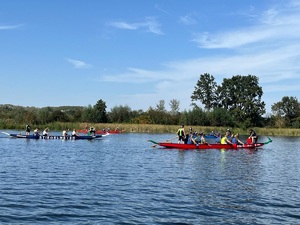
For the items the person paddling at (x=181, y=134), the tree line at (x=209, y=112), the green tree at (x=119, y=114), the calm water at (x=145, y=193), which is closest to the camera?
the calm water at (x=145, y=193)

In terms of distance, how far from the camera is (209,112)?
88250 millimetres

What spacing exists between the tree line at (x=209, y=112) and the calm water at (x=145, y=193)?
192ft

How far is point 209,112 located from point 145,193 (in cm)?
7479

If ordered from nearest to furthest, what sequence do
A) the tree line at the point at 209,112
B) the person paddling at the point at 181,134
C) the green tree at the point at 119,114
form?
the person paddling at the point at 181,134
the tree line at the point at 209,112
the green tree at the point at 119,114

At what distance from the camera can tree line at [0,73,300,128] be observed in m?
85.2

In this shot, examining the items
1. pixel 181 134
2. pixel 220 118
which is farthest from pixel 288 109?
pixel 181 134

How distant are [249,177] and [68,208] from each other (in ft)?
33.7

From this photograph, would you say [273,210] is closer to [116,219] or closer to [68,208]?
[116,219]

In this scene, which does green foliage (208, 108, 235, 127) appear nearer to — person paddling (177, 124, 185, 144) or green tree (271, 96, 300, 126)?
green tree (271, 96, 300, 126)

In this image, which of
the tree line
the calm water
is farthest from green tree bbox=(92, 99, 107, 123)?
the calm water

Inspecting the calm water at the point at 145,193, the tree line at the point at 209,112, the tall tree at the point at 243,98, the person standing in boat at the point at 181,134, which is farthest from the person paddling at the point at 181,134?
the tall tree at the point at 243,98

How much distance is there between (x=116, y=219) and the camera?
36.6 ft

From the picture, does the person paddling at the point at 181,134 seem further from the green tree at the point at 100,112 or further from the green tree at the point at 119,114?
the green tree at the point at 119,114

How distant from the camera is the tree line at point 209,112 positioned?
85.2 m
